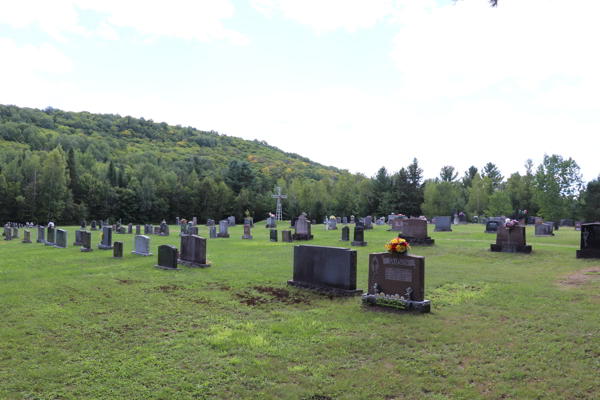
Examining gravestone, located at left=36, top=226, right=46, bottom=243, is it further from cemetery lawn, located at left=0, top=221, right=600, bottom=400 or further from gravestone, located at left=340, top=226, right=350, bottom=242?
gravestone, located at left=340, top=226, right=350, bottom=242

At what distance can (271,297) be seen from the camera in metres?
9.15

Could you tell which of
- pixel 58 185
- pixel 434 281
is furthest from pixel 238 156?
pixel 434 281

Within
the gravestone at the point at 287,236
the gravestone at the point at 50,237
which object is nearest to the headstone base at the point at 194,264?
the gravestone at the point at 287,236

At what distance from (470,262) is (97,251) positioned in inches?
623

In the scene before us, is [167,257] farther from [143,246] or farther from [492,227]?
[492,227]

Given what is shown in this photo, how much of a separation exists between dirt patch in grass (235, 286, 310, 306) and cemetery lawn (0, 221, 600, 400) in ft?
0.15

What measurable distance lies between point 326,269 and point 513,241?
1105 centimetres

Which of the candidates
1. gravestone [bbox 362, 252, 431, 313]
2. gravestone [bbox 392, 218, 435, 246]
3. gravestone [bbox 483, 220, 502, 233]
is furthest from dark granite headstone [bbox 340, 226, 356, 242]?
gravestone [bbox 362, 252, 431, 313]

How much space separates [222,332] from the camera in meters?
6.50

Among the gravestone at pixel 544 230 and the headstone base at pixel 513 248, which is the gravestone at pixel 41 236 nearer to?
the headstone base at pixel 513 248

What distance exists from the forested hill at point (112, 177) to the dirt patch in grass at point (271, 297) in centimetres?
5796

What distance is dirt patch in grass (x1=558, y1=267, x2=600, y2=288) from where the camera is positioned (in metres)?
10.2

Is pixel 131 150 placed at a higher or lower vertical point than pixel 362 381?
higher

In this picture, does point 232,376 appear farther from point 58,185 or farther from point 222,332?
point 58,185
